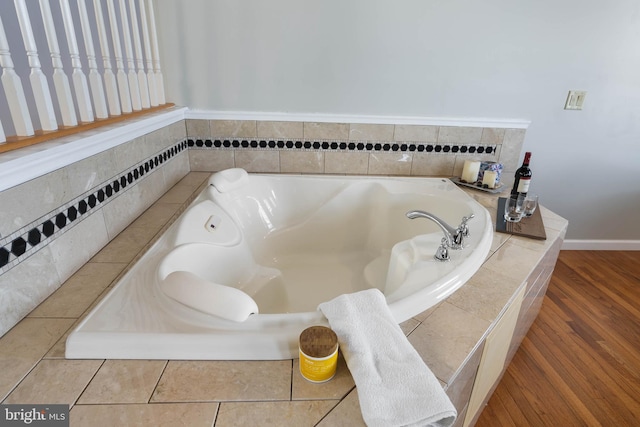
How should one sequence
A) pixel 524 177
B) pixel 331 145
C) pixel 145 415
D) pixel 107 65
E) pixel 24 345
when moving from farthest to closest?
pixel 331 145 < pixel 524 177 < pixel 107 65 < pixel 24 345 < pixel 145 415

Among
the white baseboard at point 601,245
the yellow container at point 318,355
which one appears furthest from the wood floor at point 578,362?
the yellow container at point 318,355

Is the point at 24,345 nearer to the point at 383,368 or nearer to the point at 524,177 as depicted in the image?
the point at 383,368

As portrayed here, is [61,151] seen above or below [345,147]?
above

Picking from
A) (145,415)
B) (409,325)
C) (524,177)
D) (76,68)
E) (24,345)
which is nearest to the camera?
(145,415)

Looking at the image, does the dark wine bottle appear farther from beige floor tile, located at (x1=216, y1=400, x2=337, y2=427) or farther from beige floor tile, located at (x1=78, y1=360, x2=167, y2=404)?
beige floor tile, located at (x1=78, y1=360, x2=167, y2=404)

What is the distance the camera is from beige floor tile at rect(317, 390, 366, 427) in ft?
2.15

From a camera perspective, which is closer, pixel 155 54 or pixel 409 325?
pixel 409 325

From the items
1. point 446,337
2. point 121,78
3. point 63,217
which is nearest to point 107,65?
point 121,78

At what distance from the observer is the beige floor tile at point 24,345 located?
73 centimetres

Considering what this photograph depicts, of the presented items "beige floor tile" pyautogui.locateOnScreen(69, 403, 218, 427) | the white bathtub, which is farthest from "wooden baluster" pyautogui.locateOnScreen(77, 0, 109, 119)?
"beige floor tile" pyautogui.locateOnScreen(69, 403, 218, 427)

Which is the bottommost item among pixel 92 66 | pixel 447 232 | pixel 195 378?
pixel 195 378

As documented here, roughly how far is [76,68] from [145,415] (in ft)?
3.54

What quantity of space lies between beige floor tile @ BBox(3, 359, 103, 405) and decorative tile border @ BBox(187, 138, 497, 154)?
4.85ft

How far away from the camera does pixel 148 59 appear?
5.38ft
